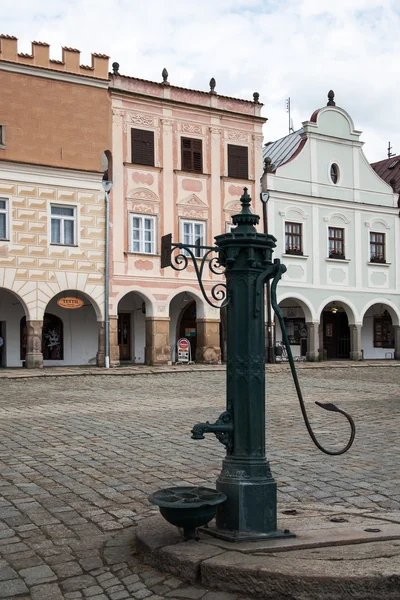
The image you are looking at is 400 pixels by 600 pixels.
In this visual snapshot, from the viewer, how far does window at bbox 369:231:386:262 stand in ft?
108

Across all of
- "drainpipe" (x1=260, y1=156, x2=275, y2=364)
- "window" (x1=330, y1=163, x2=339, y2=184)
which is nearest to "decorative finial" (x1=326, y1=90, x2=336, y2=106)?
"window" (x1=330, y1=163, x2=339, y2=184)

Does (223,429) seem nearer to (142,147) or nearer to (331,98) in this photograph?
(142,147)

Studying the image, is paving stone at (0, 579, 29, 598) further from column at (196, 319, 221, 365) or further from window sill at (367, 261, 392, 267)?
window sill at (367, 261, 392, 267)

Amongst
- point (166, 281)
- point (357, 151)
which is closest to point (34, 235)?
point (166, 281)

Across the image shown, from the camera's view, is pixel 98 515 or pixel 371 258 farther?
pixel 371 258

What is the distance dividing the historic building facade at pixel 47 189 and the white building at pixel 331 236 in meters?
7.66

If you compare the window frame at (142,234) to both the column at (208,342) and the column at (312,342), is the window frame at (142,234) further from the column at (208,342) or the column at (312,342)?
the column at (312,342)

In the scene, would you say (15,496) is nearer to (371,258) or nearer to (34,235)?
(34,235)

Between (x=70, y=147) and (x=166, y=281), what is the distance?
5.96 metres

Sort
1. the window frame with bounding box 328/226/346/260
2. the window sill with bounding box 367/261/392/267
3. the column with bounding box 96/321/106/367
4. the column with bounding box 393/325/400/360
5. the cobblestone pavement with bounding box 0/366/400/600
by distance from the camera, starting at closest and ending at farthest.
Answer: the cobblestone pavement with bounding box 0/366/400/600
the column with bounding box 96/321/106/367
the window frame with bounding box 328/226/346/260
the window sill with bounding box 367/261/392/267
the column with bounding box 393/325/400/360

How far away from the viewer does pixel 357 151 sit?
3253 cm

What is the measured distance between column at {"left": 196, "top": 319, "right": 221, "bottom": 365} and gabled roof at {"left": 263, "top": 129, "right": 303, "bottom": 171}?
24.3 feet

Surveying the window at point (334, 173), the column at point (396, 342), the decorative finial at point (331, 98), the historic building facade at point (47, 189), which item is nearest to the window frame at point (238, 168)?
the window at point (334, 173)

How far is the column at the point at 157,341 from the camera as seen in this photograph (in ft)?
89.0
